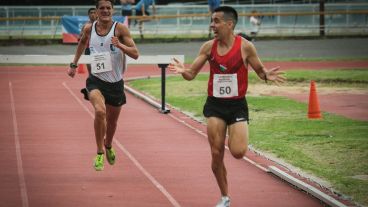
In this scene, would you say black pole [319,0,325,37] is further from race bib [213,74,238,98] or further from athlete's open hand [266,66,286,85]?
race bib [213,74,238,98]

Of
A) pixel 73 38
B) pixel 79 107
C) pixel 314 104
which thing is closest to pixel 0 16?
pixel 73 38

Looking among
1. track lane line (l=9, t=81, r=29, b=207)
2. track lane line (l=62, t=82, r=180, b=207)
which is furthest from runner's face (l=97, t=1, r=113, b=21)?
track lane line (l=9, t=81, r=29, b=207)

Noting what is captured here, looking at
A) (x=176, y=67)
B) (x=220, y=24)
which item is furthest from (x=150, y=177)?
(x=220, y=24)

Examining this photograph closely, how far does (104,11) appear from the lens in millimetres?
12445

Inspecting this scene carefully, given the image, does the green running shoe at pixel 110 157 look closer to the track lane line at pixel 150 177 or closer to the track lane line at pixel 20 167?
the track lane line at pixel 150 177

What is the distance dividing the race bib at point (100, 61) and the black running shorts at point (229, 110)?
2.48 meters

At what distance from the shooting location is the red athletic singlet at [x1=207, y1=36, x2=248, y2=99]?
10336mm

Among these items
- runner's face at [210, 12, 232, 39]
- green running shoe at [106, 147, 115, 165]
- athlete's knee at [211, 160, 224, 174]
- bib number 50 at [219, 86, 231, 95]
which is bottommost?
green running shoe at [106, 147, 115, 165]

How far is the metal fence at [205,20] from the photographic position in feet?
153

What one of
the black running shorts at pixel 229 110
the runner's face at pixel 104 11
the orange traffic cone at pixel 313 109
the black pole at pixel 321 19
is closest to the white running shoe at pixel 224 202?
the black running shorts at pixel 229 110

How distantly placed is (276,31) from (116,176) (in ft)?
121

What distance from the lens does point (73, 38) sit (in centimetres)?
4228

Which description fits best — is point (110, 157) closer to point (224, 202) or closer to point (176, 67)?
point (176, 67)

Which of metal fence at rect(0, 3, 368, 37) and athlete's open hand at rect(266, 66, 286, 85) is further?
metal fence at rect(0, 3, 368, 37)
